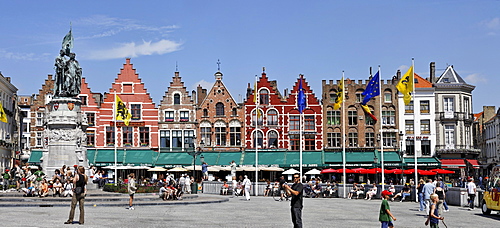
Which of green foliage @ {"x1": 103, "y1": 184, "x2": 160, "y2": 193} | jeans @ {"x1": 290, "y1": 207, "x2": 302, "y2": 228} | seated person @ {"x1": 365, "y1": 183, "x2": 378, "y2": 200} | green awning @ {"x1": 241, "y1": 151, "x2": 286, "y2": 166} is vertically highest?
green awning @ {"x1": 241, "y1": 151, "x2": 286, "y2": 166}

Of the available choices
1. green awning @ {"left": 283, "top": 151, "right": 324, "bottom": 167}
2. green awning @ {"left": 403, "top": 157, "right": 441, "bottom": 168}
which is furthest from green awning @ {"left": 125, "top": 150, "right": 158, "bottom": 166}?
green awning @ {"left": 403, "top": 157, "right": 441, "bottom": 168}

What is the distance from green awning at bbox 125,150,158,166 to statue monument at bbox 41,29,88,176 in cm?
2806

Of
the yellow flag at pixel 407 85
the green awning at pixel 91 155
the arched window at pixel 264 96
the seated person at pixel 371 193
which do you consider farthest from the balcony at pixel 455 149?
the green awning at pixel 91 155

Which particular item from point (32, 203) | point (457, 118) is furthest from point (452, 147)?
point (32, 203)

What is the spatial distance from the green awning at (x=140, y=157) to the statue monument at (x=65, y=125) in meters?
28.1

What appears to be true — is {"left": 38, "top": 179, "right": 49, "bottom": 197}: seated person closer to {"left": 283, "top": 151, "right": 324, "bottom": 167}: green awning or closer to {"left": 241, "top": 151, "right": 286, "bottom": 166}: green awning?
{"left": 241, "top": 151, "right": 286, "bottom": 166}: green awning

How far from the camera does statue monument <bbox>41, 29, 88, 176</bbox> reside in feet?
105

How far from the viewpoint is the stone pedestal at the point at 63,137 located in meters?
32.1

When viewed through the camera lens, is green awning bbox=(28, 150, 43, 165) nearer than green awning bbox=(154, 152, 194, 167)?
Yes

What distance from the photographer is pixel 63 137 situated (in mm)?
32375

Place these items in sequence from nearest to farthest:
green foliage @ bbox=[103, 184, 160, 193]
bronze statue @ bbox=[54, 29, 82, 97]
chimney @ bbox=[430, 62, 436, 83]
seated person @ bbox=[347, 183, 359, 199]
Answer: green foliage @ bbox=[103, 184, 160, 193] < bronze statue @ bbox=[54, 29, 82, 97] < seated person @ bbox=[347, 183, 359, 199] < chimney @ bbox=[430, 62, 436, 83]

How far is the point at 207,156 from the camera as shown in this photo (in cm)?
6284

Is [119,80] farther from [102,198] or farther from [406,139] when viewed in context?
[102,198]

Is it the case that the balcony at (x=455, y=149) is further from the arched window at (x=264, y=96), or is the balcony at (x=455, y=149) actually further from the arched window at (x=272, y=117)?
the arched window at (x=264, y=96)
